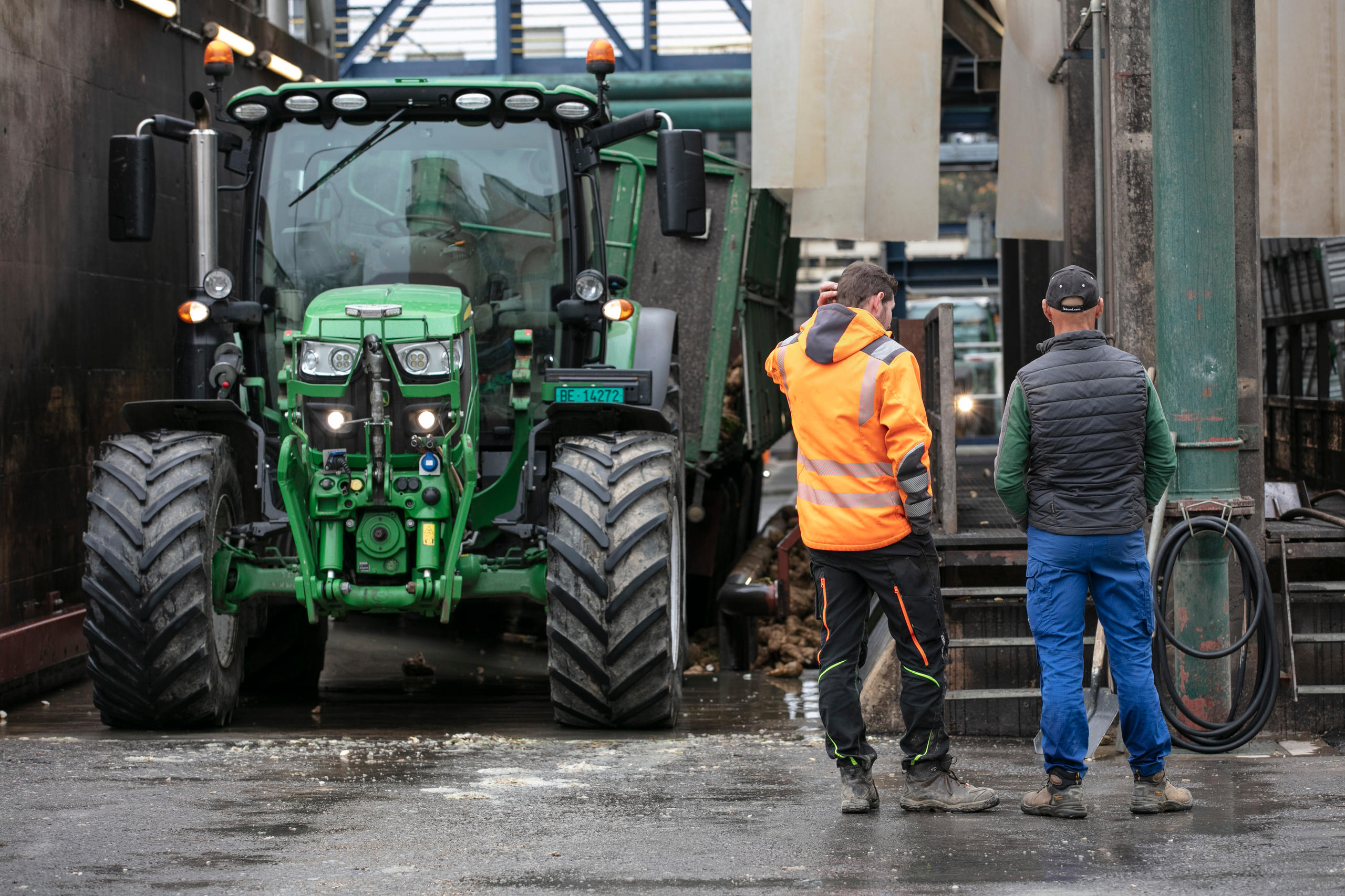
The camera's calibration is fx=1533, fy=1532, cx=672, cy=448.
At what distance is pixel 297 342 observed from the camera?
6695mm

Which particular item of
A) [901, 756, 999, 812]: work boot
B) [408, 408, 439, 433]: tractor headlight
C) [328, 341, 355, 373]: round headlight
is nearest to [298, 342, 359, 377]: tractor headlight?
[328, 341, 355, 373]: round headlight

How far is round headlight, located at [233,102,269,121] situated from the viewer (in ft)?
23.7

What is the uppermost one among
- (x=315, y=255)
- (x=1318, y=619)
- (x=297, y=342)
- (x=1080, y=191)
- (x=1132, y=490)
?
(x=1080, y=191)

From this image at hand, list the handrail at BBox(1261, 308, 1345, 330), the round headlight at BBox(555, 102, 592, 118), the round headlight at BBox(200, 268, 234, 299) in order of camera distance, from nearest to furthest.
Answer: the round headlight at BBox(200, 268, 234, 299), the round headlight at BBox(555, 102, 592, 118), the handrail at BBox(1261, 308, 1345, 330)

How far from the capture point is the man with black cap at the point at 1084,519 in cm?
507

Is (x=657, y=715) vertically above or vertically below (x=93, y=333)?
below

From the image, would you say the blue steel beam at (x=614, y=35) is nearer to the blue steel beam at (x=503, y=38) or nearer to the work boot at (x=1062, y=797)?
the blue steel beam at (x=503, y=38)

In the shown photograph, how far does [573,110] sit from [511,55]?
7.74 metres

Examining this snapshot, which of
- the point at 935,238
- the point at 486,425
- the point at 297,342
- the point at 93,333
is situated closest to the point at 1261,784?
the point at 486,425

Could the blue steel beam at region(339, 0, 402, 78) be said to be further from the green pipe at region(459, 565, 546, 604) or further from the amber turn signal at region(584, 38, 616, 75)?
the green pipe at region(459, 565, 546, 604)

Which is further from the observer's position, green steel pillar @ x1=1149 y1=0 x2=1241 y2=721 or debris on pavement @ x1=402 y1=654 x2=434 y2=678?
debris on pavement @ x1=402 y1=654 x2=434 y2=678

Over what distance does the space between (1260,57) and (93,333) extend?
6.73m

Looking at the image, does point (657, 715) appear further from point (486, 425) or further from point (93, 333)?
point (93, 333)

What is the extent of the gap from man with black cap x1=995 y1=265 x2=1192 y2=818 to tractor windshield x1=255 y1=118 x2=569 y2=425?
2.98 meters
